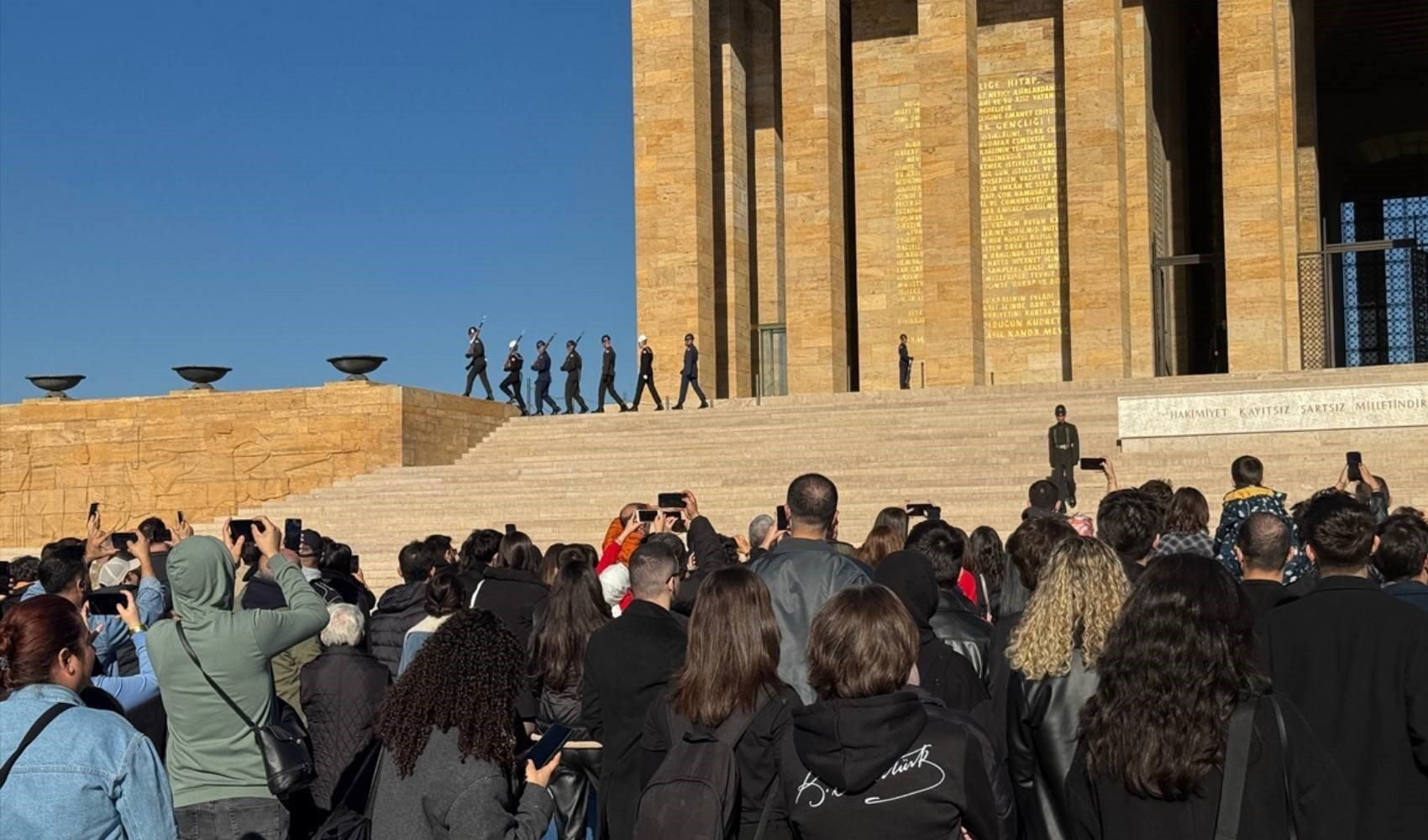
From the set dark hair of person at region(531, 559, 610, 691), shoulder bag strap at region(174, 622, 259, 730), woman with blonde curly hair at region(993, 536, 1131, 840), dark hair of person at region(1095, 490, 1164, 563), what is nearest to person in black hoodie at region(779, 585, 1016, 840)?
woman with blonde curly hair at region(993, 536, 1131, 840)

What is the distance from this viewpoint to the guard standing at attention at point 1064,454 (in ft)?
51.7

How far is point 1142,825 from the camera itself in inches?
130

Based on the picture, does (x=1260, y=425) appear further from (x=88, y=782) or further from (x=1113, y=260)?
(x=88, y=782)

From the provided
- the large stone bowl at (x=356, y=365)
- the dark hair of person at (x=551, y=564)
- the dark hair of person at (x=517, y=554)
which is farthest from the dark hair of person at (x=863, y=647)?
the large stone bowl at (x=356, y=365)

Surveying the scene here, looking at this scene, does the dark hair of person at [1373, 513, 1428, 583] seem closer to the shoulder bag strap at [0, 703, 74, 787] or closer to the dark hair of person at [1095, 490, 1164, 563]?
the dark hair of person at [1095, 490, 1164, 563]

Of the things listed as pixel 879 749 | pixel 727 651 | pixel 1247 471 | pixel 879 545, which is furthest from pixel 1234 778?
pixel 1247 471

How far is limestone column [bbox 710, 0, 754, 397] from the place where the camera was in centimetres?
2889

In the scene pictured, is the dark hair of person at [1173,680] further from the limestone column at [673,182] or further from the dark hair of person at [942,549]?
the limestone column at [673,182]

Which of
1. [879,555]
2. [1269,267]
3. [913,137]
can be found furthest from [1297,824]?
[913,137]

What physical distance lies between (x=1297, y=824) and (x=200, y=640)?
2893 mm

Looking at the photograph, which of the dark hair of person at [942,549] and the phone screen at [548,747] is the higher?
the dark hair of person at [942,549]

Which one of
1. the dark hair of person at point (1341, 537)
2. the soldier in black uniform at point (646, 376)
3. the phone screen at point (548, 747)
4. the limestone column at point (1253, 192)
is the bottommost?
the phone screen at point (548, 747)

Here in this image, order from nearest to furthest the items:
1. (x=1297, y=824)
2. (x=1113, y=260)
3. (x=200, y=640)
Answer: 1. (x=1297, y=824)
2. (x=200, y=640)
3. (x=1113, y=260)

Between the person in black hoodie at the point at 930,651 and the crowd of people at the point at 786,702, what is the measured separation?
0.01 m
